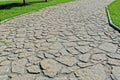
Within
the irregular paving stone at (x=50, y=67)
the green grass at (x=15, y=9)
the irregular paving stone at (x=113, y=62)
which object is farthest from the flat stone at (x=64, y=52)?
the green grass at (x=15, y=9)

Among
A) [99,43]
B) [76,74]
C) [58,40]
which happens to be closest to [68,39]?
[58,40]

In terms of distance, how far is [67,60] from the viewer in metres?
5.59

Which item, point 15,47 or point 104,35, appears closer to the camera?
point 15,47

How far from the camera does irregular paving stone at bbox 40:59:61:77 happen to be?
4.88 m

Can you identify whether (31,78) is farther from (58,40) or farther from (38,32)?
(38,32)

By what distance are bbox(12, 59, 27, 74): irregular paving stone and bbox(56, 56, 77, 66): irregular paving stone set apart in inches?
40.1

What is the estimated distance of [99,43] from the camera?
702cm

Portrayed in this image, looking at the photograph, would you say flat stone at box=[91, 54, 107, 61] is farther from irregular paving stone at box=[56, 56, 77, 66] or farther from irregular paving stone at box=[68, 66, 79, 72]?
irregular paving stone at box=[68, 66, 79, 72]

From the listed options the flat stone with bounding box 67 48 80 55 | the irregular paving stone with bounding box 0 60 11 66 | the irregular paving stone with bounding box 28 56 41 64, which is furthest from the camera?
the flat stone with bounding box 67 48 80 55

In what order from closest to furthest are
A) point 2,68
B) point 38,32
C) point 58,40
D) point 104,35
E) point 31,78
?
point 31,78
point 2,68
point 58,40
point 104,35
point 38,32

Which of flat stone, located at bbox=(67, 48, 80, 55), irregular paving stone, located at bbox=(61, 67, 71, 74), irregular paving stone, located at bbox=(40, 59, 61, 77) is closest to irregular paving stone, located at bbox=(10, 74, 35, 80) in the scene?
irregular paving stone, located at bbox=(40, 59, 61, 77)

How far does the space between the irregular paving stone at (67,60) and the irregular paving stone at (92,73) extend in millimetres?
497

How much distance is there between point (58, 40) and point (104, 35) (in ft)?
6.62

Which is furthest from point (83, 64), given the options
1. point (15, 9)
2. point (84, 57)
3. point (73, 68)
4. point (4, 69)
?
Answer: point (15, 9)
